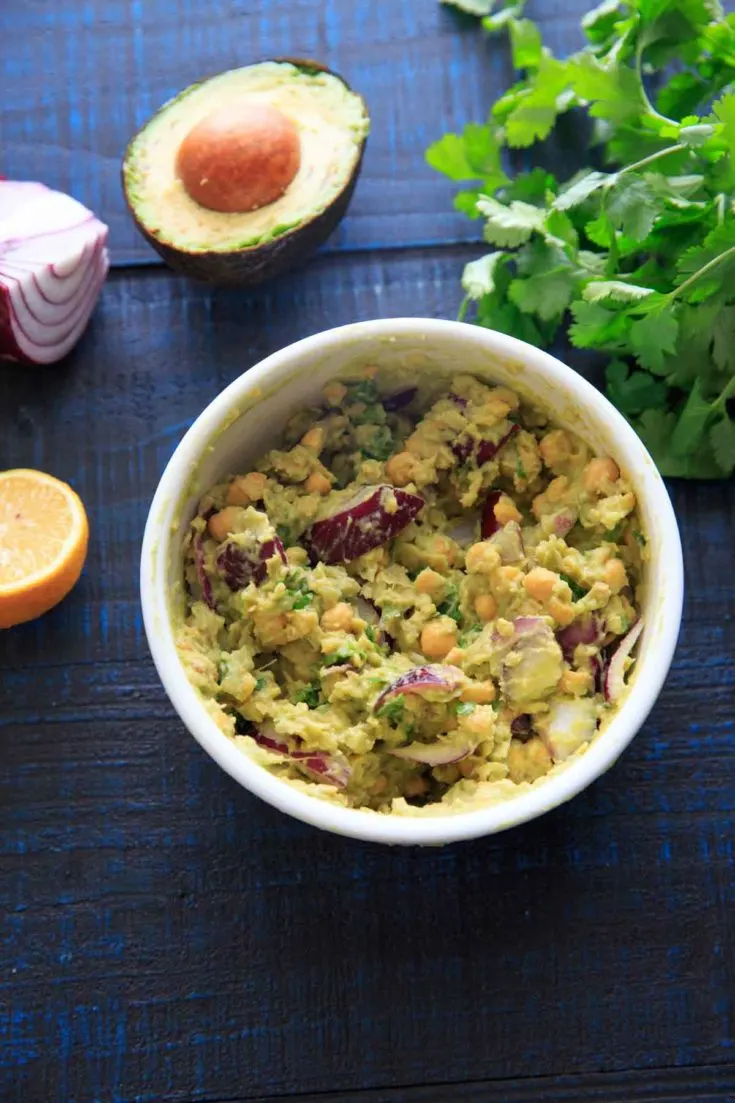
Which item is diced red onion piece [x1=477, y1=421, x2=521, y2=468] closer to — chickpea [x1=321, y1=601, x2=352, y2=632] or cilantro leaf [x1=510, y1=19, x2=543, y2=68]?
chickpea [x1=321, y1=601, x2=352, y2=632]

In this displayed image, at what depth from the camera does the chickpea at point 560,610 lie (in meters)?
1.36

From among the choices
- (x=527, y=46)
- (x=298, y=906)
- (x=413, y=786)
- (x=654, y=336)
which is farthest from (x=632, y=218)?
(x=298, y=906)

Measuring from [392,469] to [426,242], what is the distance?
1.55ft

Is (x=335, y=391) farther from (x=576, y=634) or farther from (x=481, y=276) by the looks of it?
(x=576, y=634)

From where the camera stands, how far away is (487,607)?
4.62 ft

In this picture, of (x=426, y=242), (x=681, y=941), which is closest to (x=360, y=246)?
(x=426, y=242)

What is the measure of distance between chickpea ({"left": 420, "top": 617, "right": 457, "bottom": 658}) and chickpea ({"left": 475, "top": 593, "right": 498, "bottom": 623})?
39 mm

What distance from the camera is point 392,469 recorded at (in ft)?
4.83

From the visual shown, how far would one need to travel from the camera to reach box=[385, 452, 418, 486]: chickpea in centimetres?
147

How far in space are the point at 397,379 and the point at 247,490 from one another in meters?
0.23

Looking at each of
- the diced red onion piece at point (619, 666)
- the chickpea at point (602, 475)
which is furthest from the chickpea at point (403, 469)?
the diced red onion piece at point (619, 666)

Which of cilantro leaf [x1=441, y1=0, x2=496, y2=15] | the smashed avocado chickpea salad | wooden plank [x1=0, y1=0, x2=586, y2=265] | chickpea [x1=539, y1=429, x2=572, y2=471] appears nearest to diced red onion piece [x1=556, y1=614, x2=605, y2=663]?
the smashed avocado chickpea salad

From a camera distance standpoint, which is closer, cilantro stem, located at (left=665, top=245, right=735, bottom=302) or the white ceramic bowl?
the white ceramic bowl

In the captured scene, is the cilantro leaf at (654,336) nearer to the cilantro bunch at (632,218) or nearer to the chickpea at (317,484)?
the cilantro bunch at (632,218)
